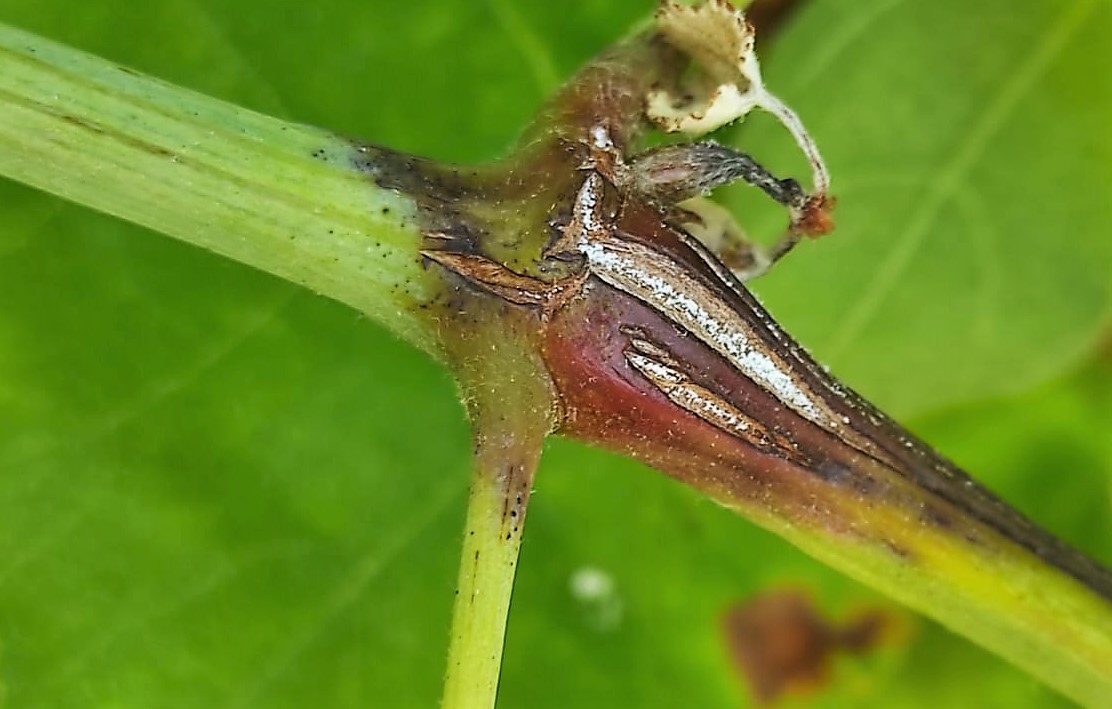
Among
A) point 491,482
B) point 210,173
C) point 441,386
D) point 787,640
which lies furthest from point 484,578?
point 787,640

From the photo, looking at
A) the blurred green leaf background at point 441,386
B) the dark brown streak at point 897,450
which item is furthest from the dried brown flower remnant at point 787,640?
the dark brown streak at point 897,450

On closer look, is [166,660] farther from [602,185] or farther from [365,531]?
[602,185]

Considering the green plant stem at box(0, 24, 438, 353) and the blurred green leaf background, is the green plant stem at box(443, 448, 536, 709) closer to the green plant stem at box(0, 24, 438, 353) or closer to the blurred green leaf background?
the green plant stem at box(0, 24, 438, 353)

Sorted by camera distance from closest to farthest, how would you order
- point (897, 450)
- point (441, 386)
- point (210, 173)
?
point (210, 173), point (897, 450), point (441, 386)

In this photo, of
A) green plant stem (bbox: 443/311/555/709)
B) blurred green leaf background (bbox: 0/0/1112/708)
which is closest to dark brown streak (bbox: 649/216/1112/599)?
green plant stem (bbox: 443/311/555/709)

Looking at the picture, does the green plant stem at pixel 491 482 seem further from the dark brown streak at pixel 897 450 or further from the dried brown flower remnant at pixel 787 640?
the dried brown flower remnant at pixel 787 640

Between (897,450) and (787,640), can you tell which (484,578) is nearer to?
(897,450)
